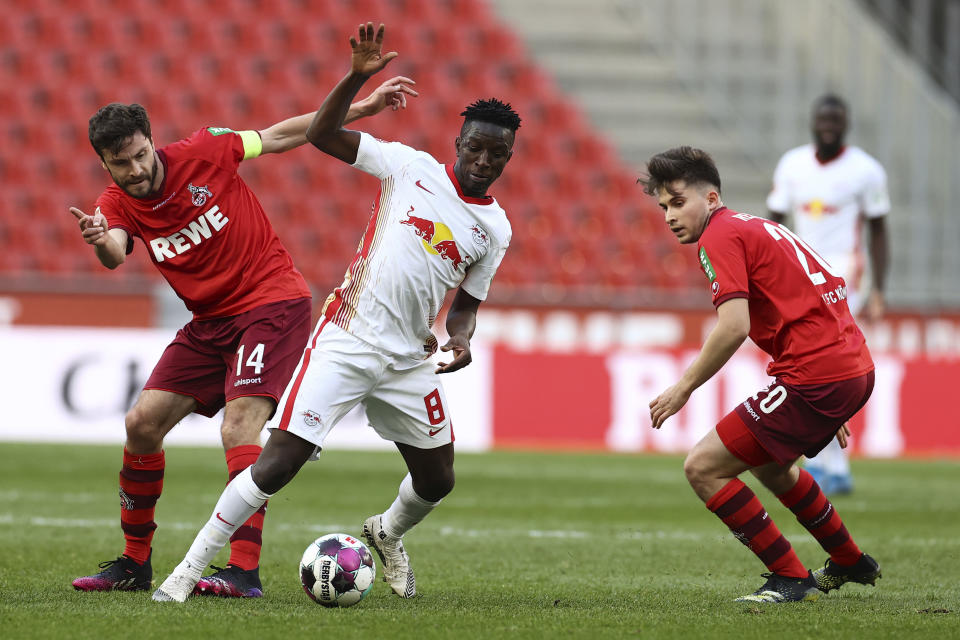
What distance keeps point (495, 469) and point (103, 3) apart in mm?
9768

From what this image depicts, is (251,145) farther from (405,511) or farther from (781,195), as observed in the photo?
(781,195)

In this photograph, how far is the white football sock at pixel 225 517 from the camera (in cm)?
466

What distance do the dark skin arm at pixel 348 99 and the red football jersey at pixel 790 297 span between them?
1.29 meters

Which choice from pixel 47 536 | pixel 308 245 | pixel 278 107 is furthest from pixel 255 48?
pixel 47 536

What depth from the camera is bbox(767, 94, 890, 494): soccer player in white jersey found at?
905 centimetres

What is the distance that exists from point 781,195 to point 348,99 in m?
4.97

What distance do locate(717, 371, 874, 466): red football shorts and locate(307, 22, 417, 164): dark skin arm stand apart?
1.71 meters

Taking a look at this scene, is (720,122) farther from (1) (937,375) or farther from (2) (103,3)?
(2) (103,3)

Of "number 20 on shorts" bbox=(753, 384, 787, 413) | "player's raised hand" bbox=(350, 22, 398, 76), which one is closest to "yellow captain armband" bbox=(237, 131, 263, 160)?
"player's raised hand" bbox=(350, 22, 398, 76)

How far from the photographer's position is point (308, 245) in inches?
643

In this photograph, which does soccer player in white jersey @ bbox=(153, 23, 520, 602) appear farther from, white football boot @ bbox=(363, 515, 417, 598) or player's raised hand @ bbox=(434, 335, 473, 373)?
white football boot @ bbox=(363, 515, 417, 598)

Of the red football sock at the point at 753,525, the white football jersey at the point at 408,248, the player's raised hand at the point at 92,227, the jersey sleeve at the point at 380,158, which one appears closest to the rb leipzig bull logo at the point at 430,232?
the white football jersey at the point at 408,248

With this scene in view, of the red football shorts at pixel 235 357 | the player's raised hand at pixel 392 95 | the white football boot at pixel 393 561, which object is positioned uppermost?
the player's raised hand at pixel 392 95

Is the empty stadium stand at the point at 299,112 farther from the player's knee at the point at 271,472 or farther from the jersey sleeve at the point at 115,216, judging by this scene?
the player's knee at the point at 271,472
